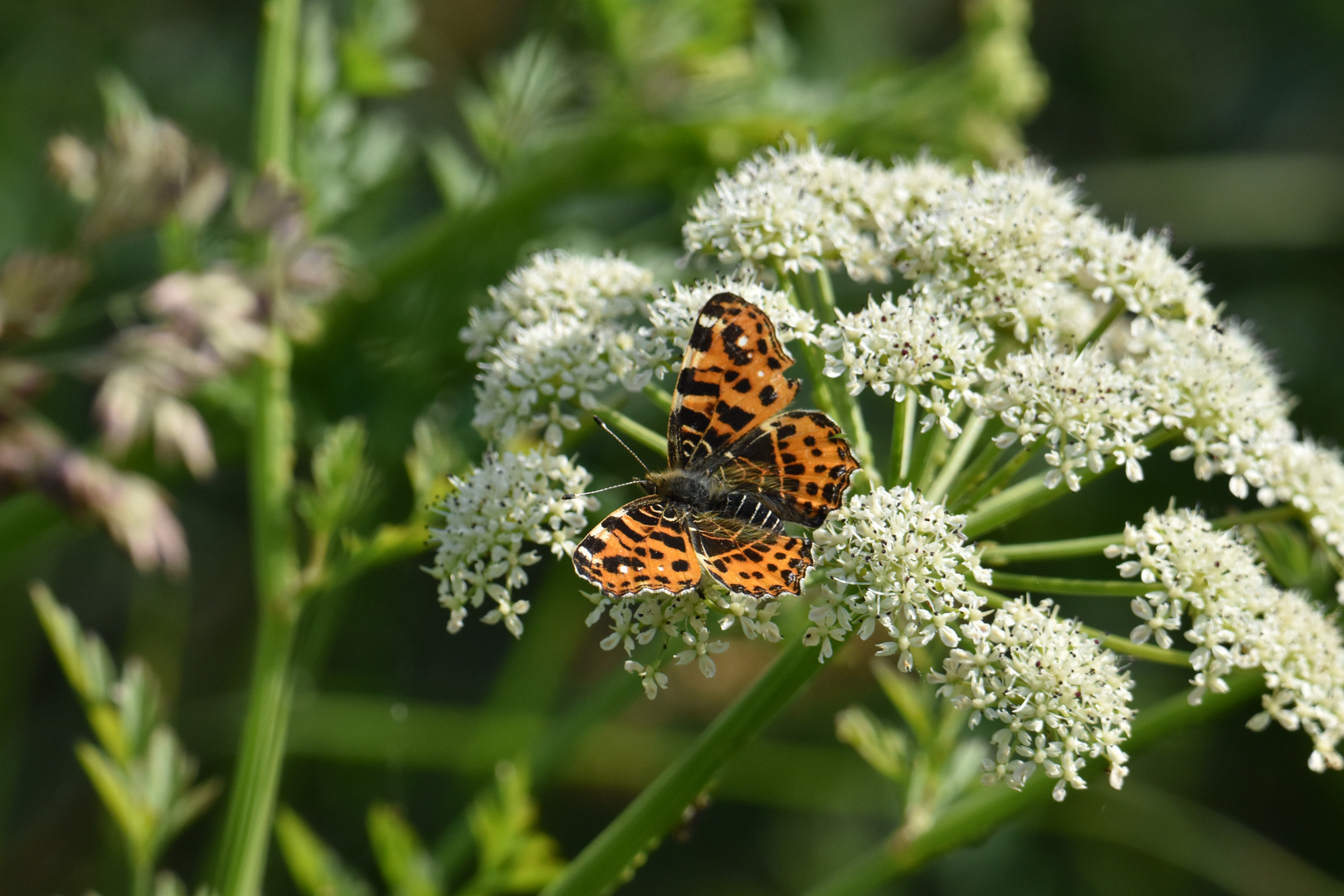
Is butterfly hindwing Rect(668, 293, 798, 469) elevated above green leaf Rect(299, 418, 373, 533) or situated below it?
above

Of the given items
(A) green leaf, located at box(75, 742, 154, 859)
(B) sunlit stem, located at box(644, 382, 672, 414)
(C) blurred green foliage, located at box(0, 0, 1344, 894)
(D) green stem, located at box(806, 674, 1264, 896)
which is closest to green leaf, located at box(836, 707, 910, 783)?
(C) blurred green foliage, located at box(0, 0, 1344, 894)

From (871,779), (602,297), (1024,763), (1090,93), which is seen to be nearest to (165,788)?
(602,297)

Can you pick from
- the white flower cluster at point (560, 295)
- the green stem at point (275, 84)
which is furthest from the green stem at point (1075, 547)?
the green stem at point (275, 84)

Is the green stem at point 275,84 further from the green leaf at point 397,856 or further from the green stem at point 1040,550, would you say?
the green stem at point 1040,550

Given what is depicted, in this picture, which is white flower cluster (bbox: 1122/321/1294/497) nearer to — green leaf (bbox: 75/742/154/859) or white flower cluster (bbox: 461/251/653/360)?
white flower cluster (bbox: 461/251/653/360)

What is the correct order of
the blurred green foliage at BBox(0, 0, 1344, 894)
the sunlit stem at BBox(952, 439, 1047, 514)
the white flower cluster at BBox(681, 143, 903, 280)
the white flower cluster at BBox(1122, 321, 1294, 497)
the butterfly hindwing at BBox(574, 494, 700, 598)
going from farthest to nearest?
the blurred green foliage at BBox(0, 0, 1344, 894) → the white flower cluster at BBox(681, 143, 903, 280) → the white flower cluster at BBox(1122, 321, 1294, 497) → the sunlit stem at BBox(952, 439, 1047, 514) → the butterfly hindwing at BBox(574, 494, 700, 598)

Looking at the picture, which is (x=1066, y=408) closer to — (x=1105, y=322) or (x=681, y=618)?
(x=1105, y=322)

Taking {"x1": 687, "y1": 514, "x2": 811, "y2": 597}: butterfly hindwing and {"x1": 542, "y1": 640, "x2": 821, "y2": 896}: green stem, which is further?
{"x1": 542, "y1": 640, "x2": 821, "y2": 896}: green stem
